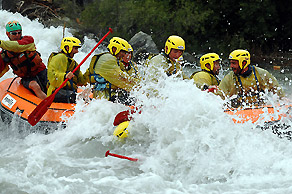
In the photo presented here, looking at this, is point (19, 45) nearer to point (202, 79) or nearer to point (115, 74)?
point (115, 74)

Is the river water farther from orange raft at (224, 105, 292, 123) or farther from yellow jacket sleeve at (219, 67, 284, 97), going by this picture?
yellow jacket sleeve at (219, 67, 284, 97)

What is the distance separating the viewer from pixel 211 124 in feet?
17.2

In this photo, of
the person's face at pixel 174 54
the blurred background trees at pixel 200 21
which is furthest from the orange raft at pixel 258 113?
the blurred background trees at pixel 200 21

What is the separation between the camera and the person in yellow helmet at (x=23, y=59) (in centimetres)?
666

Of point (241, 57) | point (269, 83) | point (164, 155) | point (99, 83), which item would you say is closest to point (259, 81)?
point (269, 83)

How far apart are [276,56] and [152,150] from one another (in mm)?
10618

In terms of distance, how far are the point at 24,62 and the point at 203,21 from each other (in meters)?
9.24

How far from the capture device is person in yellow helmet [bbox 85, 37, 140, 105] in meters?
6.18

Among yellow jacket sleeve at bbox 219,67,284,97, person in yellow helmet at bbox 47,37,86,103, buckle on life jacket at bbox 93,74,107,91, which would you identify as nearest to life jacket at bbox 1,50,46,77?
person in yellow helmet at bbox 47,37,86,103

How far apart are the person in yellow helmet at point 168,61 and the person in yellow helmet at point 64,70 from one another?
1234mm

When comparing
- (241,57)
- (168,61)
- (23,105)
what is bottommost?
(23,105)

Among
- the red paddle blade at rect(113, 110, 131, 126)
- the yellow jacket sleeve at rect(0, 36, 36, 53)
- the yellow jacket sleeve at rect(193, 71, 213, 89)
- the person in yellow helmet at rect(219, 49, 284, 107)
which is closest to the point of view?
the red paddle blade at rect(113, 110, 131, 126)

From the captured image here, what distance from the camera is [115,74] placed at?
6164 mm

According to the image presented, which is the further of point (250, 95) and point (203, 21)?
point (203, 21)
